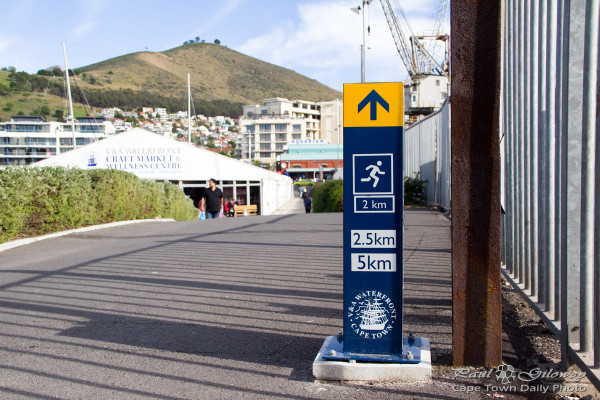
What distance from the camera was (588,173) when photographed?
121 inches

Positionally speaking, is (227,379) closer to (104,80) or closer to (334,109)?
(334,109)

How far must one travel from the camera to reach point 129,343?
15.0 feet

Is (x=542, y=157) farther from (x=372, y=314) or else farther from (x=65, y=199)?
(x=65, y=199)

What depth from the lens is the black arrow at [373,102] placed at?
354cm

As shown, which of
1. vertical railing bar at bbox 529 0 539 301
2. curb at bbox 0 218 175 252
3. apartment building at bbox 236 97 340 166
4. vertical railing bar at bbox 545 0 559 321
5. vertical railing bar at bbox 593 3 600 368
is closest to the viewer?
vertical railing bar at bbox 593 3 600 368

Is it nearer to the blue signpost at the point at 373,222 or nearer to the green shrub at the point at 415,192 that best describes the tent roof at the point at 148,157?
the green shrub at the point at 415,192

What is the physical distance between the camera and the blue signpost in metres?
3.55

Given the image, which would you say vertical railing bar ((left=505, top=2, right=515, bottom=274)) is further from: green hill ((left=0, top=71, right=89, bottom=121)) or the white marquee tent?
green hill ((left=0, top=71, right=89, bottom=121))

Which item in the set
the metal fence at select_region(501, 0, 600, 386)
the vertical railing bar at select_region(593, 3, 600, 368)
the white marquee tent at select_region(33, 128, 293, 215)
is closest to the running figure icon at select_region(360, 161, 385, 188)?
the metal fence at select_region(501, 0, 600, 386)

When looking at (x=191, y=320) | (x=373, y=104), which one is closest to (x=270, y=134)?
(x=191, y=320)

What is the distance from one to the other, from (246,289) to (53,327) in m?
2.04

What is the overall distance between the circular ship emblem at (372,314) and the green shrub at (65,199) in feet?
31.1

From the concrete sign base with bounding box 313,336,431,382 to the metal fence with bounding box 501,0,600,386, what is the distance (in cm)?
82

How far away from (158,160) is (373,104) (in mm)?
34841
